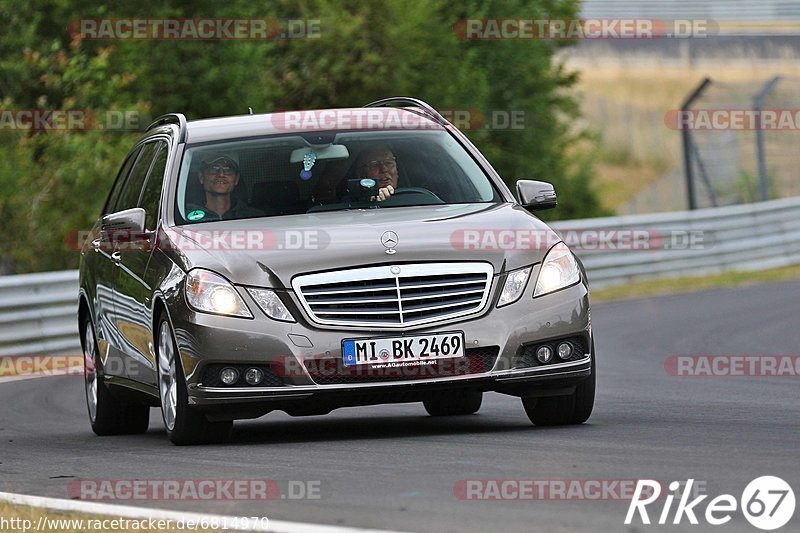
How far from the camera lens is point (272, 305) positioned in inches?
351

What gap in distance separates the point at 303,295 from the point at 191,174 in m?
1.60

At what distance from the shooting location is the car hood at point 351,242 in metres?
8.98

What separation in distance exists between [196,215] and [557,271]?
78.2 inches

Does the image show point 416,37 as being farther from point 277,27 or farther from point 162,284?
point 162,284

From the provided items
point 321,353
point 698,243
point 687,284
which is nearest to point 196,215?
point 321,353

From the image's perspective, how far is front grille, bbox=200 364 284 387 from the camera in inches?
353

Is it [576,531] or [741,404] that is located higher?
[576,531]

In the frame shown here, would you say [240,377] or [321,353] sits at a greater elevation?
[321,353]

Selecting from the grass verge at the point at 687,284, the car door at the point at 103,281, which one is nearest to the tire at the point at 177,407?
the car door at the point at 103,281

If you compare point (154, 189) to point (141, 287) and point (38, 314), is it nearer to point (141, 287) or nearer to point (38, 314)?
point (141, 287)

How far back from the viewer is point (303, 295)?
8.92 m

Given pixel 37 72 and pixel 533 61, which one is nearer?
pixel 37 72

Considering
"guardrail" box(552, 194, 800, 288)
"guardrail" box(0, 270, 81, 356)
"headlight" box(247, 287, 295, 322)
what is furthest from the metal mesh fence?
"headlight" box(247, 287, 295, 322)

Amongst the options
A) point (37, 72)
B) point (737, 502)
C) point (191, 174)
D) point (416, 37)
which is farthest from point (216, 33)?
point (737, 502)
